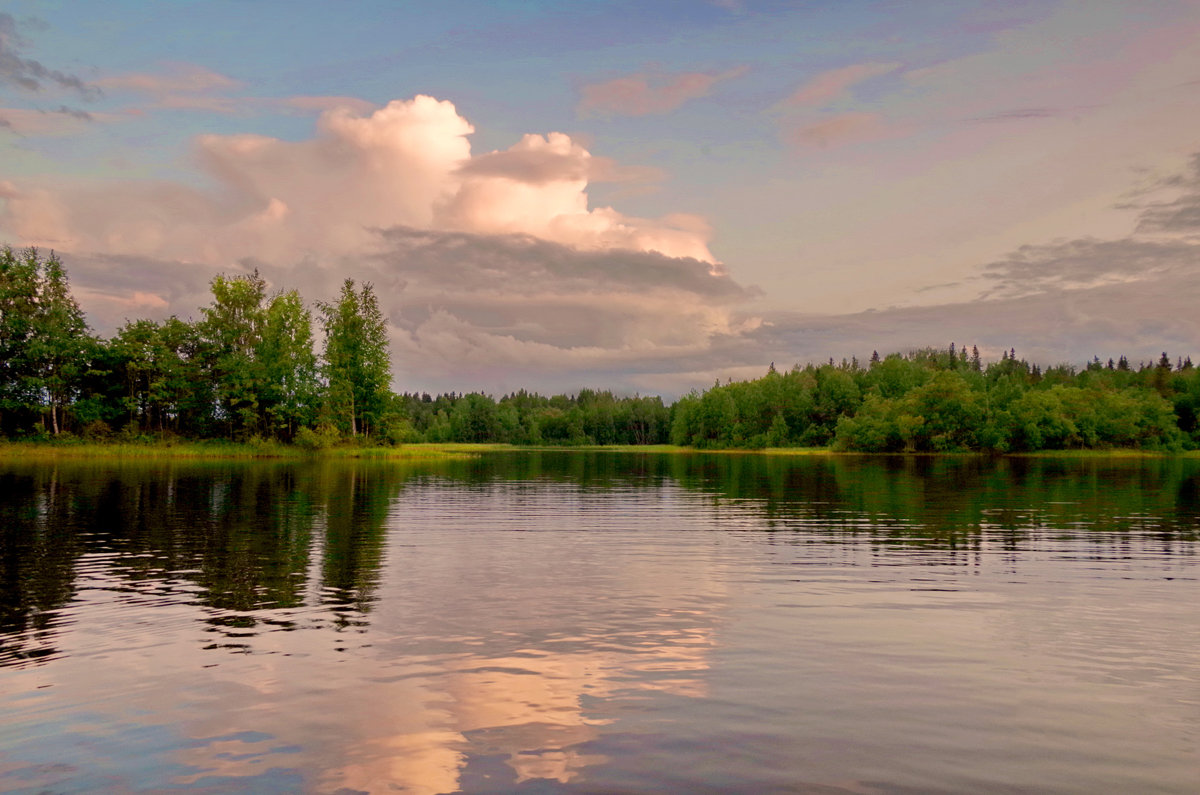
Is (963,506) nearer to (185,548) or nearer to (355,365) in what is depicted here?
(185,548)

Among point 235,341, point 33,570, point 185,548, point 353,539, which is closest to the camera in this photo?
point 33,570

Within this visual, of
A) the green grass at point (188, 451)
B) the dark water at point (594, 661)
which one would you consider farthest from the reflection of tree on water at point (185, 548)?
the green grass at point (188, 451)

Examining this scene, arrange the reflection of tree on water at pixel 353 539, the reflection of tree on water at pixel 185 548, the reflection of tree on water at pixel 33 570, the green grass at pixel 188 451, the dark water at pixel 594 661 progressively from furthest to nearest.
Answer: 1. the green grass at pixel 188 451
2. the reflection of tree on water at pixel 353 539
3. the reflection of tree on water at pixel 185 548
4. the reflection of tree on water at pixel 33 570
5. the dark water at pixel 594 661

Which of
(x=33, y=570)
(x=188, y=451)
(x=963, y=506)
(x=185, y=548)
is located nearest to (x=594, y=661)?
(x=33, y=570)

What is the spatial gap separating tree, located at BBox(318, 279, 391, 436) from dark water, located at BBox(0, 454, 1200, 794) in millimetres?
84897

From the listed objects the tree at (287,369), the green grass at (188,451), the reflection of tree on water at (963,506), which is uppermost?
the tree at (287,369)

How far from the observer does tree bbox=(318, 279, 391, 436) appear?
382 ft

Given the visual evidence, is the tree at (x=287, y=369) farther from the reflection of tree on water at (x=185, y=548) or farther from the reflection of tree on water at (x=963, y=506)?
the reflection of tree on water at (x=963, y=506)

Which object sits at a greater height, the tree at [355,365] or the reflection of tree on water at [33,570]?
the tree at [355,365]

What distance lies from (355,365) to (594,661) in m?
110

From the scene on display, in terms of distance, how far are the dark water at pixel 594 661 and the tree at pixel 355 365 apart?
8490cm

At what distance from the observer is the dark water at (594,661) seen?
10.2 meters

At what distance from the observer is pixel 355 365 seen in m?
118

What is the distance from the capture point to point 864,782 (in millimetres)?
9727
